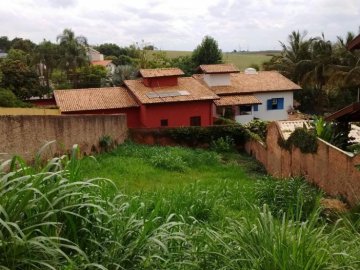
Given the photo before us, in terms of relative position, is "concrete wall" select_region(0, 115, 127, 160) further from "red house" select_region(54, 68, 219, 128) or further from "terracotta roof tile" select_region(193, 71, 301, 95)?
"terracotta roof tile" select_region(193, 71, 301, 95)

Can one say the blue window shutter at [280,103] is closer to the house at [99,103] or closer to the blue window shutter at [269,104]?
the blue window shutter at [269,104]

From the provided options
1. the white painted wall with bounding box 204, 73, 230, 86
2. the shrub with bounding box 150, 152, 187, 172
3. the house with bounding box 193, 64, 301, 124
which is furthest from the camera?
the white painted wall with bounding box 204, 73, 230, 86

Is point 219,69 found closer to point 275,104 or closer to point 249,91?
point 249,91

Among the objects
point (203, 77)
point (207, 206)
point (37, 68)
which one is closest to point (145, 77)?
point (203, 77)

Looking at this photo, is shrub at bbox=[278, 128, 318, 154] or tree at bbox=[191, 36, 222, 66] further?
tree at bbox=[191, 36, 222, 66]

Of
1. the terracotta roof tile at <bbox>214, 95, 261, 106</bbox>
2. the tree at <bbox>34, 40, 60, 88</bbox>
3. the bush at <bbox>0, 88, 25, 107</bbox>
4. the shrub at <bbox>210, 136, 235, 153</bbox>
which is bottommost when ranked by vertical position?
the shrub at <bbox>210, 136, 235, 153</bbox>

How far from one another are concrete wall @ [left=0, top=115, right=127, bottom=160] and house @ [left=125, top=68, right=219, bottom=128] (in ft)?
11.8

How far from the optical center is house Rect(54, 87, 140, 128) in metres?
26.0

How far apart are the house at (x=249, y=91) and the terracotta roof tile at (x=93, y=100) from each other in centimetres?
639

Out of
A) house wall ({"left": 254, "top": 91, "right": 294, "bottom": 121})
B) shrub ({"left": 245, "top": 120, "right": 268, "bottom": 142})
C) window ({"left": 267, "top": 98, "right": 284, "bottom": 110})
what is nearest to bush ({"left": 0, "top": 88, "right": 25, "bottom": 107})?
shrub ({"left": 245, "top": 120, "right": 268, "bottom": 142})

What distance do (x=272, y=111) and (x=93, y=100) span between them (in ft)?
44.4

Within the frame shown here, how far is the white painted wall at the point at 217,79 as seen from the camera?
3216 centimetres

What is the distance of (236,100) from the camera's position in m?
29.7

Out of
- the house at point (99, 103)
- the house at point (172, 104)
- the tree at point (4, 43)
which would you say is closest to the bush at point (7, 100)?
the house at point (99, 103)
